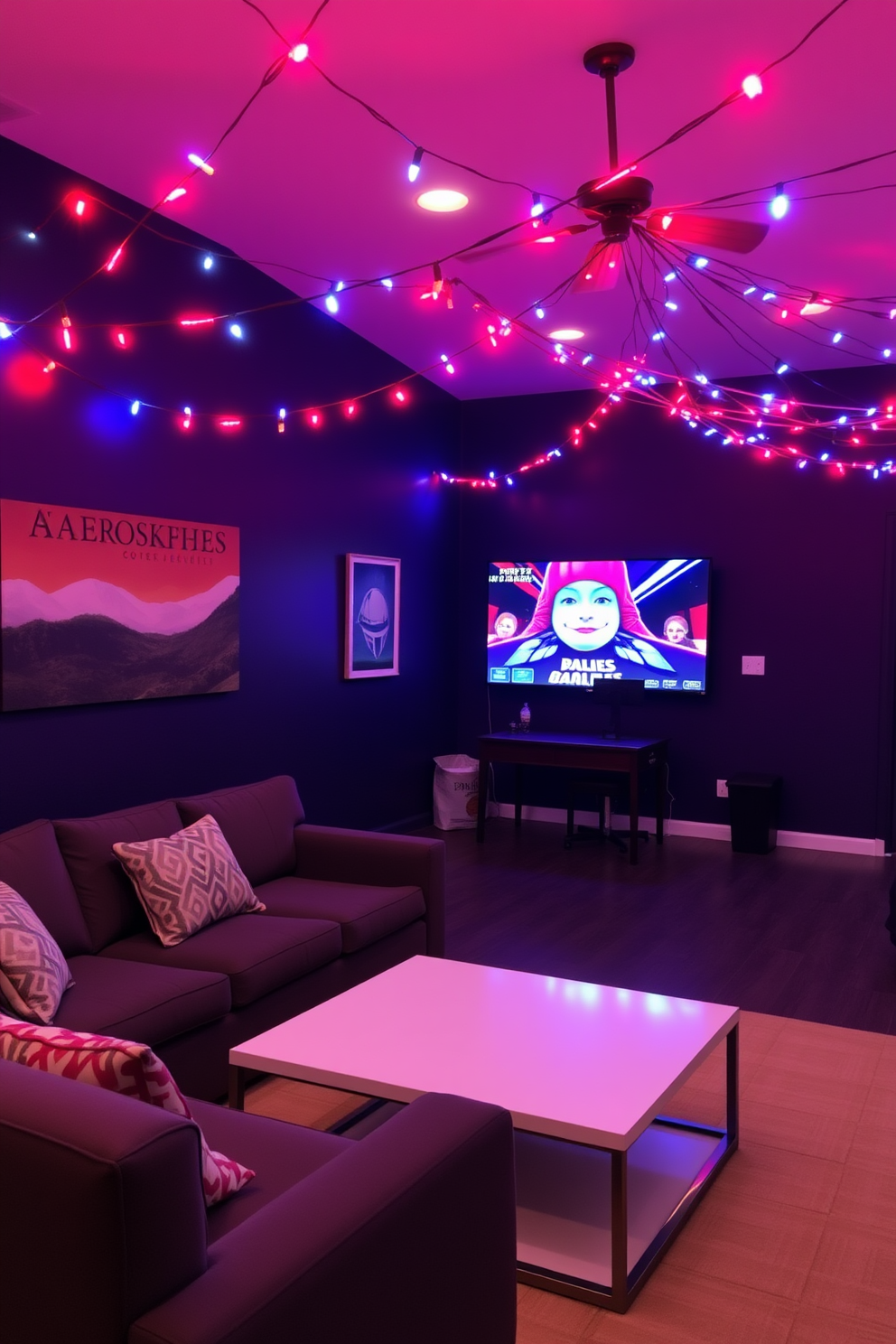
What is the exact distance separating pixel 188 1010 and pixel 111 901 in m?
0.59

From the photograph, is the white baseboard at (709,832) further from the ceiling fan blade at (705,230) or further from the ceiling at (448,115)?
the ceiling fan blade at (705,230)

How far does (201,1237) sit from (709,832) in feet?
19.1

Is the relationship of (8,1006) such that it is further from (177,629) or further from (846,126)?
(846,126)

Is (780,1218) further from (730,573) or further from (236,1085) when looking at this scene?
(730,573)

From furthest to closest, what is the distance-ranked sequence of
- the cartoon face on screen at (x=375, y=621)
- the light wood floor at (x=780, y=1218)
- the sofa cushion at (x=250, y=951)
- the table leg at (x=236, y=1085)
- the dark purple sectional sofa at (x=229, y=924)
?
the cartoon face on screen at (x=375, y=621), the sofa cushion at (x=250, y=951), the dark purple sectional sofa at (x=229, y=924), the table leg at (x=236, y=1085), the light wood floor at (x=780, y=1218)

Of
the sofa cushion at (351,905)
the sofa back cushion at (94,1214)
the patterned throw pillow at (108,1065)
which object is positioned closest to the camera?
the sofa back cushion at (94,1214)

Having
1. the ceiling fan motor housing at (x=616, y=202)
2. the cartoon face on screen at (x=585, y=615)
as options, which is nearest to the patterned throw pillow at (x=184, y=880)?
the ceiling fan motor housing at (x=616, y=202)

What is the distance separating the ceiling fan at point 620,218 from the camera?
308 cm

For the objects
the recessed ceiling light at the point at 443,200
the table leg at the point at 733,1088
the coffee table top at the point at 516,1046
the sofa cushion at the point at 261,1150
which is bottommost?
the table leg at the point at 733,1088

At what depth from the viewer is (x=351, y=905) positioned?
12.6ft

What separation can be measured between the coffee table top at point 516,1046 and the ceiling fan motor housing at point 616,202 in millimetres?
2322

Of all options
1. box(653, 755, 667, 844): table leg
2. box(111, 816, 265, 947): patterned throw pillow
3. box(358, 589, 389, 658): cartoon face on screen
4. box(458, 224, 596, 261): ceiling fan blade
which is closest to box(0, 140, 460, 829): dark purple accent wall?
box(358, 589, 389, 658): cartoon face on screen

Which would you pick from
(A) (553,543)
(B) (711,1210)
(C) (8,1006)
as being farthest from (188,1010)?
(A) (553,543)

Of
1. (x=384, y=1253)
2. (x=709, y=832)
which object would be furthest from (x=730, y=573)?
(x=384, y=1253)
